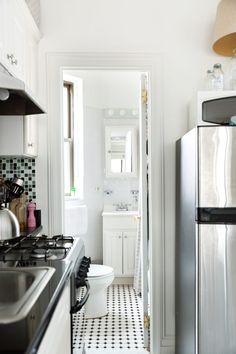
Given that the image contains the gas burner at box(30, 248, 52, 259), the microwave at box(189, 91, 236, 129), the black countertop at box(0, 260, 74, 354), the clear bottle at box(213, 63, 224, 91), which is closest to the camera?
the black countertop at box(0, 260, 74, 354)

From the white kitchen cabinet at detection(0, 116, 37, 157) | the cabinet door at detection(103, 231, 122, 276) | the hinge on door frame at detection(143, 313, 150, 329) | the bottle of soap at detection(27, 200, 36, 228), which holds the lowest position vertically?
the hinge on door frame at detection(143, 313, 150, 329)

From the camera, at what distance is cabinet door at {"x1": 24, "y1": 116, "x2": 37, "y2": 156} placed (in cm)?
204

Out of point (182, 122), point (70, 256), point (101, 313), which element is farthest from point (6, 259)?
point (101, 313)

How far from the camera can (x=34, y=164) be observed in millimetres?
2352

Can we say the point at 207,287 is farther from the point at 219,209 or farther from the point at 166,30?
the point at 166,30

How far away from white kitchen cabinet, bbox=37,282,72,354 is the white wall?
3.77 ft

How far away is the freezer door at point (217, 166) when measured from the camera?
169 cm

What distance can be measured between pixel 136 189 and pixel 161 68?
2.06 m

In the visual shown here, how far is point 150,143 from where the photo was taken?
241cm

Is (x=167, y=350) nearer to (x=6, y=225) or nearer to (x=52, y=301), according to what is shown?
(x=6, y=225)

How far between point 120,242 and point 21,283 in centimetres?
262

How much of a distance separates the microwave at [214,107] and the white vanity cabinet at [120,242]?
6.68ft

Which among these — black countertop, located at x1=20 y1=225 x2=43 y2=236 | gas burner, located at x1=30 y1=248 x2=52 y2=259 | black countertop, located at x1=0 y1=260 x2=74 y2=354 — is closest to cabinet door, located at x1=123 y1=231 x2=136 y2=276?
black countertop, located at x1=20 y1=225 x2=43 y2=236

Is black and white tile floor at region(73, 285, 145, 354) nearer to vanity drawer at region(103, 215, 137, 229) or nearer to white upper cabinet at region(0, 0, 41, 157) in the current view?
vanity drawer at region(103, 215, 137, 229)
